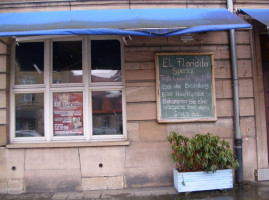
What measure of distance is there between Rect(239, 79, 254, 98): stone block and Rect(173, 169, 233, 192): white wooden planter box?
5.67ft

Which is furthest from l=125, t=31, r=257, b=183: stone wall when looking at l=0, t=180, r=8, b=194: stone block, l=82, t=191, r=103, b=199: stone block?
l=0, t=180, r=8, b=194: stone block

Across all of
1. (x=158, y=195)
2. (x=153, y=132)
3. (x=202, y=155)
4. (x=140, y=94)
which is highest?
(x=140, y=94)

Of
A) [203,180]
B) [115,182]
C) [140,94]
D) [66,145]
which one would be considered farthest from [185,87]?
[66,145]

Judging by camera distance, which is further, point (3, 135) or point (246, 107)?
point (246, 107)

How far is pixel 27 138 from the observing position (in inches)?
192

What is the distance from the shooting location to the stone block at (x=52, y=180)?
15.1 feet

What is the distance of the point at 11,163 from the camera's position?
465 centimetres

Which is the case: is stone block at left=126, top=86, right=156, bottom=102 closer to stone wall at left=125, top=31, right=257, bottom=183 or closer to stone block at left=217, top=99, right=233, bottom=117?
stone wall at left=125, top=31, right=257, bottom=183

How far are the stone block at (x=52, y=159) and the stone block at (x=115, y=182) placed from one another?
0.72 m

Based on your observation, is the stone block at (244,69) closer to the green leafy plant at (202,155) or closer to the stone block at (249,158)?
the stone block at (249,158)

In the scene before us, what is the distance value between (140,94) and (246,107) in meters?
2.36

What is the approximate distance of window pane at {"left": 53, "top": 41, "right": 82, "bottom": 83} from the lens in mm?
5019

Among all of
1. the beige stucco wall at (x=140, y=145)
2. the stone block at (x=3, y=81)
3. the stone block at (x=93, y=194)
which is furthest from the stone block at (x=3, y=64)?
the stone block at (x=93, y=194)

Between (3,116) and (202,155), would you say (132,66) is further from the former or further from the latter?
(3,116)
